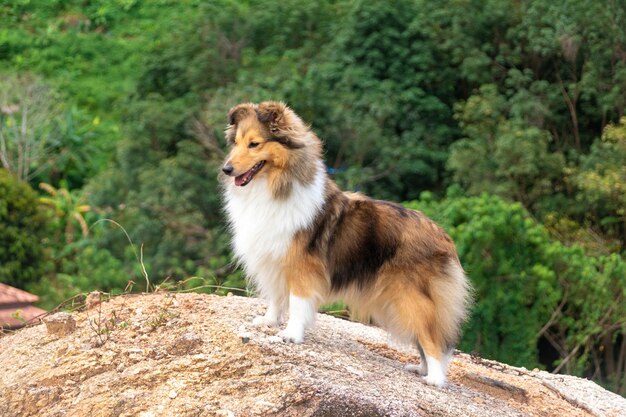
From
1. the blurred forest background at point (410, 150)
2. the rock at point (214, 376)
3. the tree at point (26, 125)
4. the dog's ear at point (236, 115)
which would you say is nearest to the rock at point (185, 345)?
the rock at point (214, 376)

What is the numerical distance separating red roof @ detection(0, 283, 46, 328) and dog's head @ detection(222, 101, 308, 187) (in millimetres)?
2598

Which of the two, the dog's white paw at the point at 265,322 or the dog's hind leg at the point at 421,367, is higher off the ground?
the dog's white paw at the point at 265,322

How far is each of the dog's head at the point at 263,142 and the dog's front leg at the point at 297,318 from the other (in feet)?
2.71

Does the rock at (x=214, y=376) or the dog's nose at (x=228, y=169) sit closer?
the rock at (x=214, y=376)

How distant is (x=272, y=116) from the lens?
7.12 metres

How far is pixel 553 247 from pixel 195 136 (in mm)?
7642

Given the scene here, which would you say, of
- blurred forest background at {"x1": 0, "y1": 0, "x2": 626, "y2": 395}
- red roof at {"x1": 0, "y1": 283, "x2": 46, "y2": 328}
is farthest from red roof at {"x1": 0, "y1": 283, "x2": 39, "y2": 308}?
blurred forest background at {"x1": 0, "y1": 0, "x2": 626, "y2": 395}

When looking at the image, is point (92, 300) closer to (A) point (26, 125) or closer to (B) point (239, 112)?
(B) point (239, 112)

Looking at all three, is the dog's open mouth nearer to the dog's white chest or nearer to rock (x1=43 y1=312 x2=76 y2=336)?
the dog's white chest

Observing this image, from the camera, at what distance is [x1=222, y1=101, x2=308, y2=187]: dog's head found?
707 cm

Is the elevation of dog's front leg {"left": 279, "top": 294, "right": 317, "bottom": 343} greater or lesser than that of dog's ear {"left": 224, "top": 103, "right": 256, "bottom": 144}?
lesser

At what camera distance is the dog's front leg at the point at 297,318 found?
702cm

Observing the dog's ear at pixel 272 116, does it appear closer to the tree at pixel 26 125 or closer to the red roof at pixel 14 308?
the red roof at pixel 14 308

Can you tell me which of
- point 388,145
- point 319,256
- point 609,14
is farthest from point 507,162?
point 319,256
